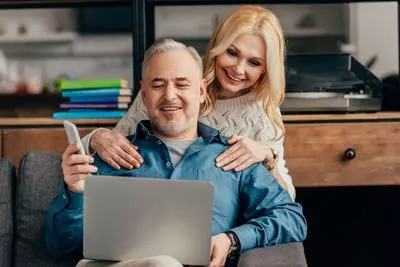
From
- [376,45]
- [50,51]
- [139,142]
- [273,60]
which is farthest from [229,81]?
[50,51]

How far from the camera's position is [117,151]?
87.4 inches

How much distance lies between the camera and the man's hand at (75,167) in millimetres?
2025

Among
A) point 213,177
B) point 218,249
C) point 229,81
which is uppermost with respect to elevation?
point 229,81

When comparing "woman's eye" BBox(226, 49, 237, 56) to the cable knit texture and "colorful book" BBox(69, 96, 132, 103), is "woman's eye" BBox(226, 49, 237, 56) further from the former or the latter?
"colorful book" BBox(69, 96, 132, 103)

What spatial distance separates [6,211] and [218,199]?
596 mm

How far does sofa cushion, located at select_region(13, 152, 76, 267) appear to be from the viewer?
2.25 metres

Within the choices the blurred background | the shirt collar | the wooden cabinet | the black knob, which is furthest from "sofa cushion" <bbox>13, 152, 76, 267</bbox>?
the blurred background

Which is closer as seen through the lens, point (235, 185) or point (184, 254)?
point (184, 254)

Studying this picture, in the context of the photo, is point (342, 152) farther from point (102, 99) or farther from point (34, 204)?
point (34, 204)

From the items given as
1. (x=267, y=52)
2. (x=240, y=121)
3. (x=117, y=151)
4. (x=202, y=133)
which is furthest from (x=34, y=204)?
(x=267, y=52)

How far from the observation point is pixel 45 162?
92.0 inches

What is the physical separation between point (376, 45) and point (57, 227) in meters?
3.75

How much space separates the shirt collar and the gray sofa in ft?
0.82

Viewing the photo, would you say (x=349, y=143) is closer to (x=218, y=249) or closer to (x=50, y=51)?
(x=218, y=249)
